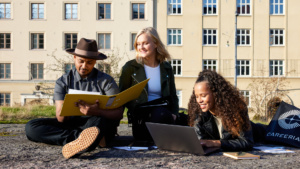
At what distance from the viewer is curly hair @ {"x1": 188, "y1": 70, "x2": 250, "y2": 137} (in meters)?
3.67

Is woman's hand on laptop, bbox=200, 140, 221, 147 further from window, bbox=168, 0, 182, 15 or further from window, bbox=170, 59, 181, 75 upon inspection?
window, bbox=168, 0, 182, 15

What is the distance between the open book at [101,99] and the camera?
336 cm

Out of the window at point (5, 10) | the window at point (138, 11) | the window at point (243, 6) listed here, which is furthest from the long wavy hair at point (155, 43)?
the window at point (5, 10)

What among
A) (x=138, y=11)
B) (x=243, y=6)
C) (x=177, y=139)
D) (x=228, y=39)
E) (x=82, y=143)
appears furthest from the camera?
(x=243, y=6)

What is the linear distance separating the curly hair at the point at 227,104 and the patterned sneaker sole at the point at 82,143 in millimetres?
1252

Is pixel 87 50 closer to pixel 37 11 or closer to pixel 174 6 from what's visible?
pixel 174 6

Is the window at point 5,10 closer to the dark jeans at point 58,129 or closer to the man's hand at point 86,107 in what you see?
the dark jeans at point 58,129

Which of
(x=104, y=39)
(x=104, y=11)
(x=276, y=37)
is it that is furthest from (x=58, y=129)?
(x=276, y=37)

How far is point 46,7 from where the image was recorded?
97.6ft

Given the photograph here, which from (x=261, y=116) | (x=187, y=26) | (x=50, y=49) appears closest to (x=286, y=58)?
(x=187, y=26)

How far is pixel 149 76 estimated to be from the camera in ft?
15.4

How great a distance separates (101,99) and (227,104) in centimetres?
126

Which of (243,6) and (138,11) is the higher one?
(243,6)

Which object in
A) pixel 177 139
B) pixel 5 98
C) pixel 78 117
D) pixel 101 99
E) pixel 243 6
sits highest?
pixel 243 6
